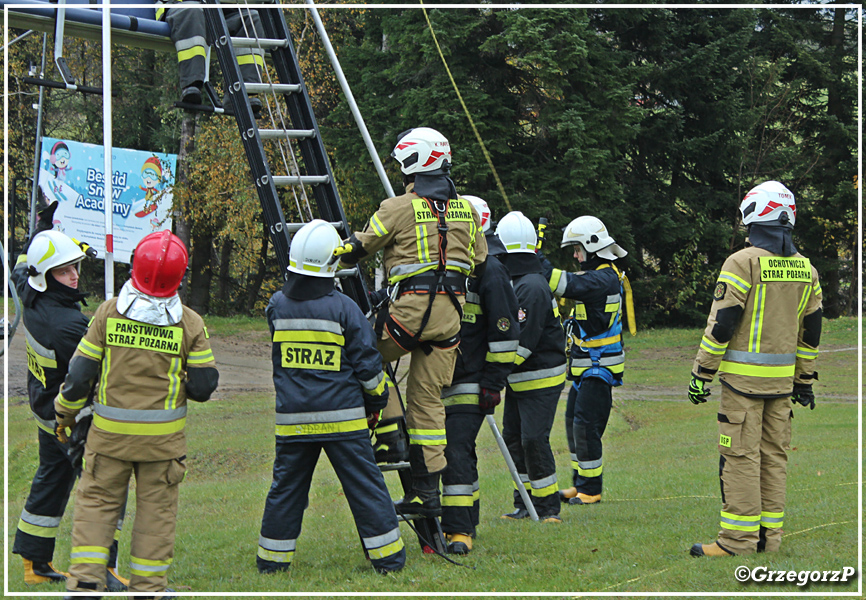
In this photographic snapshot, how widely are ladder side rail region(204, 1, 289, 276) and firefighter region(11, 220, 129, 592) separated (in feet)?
4.15

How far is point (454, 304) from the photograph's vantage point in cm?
597

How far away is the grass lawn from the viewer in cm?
531

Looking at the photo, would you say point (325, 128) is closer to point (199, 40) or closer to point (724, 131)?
point (724, 131)

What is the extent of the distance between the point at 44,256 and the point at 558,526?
4.28 metres

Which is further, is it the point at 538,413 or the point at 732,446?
the point at 538,413

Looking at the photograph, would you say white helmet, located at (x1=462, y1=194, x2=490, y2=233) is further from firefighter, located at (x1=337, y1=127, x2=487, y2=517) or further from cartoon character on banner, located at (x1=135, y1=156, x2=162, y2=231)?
cartoon character on banner, located at (x1=135, y1=156, x2=162, y2=231)

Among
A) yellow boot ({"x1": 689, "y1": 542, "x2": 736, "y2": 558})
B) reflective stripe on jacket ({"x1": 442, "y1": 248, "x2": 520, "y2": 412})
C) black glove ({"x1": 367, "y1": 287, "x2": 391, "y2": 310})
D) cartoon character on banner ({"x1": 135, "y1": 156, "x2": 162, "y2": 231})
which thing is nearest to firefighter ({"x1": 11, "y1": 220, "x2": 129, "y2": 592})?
black glove ({"x1": 367, "y1": 287, "x2": 391, "y2": 310})

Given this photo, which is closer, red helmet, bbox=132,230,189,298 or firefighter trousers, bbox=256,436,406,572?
red helmet, bbox=132,230,189,298

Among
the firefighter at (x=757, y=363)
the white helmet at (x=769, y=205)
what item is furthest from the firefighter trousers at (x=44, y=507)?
the white helmet at (x=769, y=205)

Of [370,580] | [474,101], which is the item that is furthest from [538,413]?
[474,101]

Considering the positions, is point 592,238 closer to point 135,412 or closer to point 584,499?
point 584,499

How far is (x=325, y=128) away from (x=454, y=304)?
1851cm

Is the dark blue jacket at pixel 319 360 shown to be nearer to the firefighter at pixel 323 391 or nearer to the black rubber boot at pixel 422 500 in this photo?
the firefighter at pixel 323 391

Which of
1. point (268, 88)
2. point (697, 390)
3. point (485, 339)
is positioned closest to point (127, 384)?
point (268, 88)
